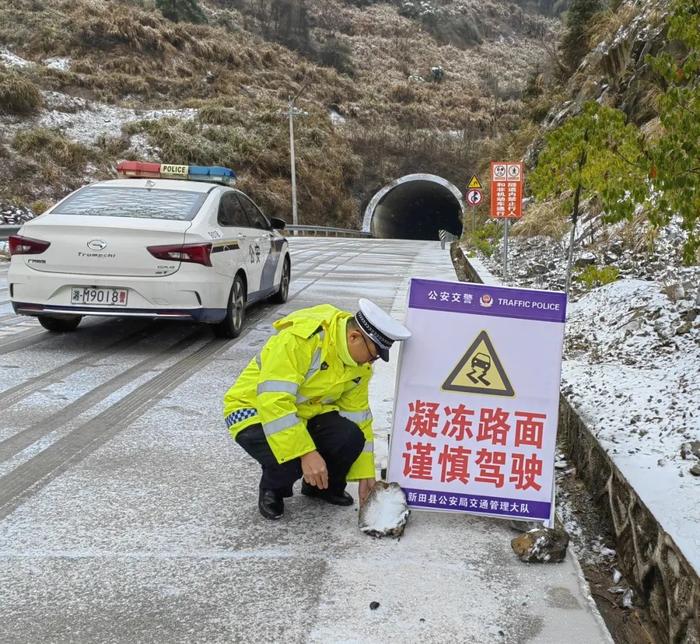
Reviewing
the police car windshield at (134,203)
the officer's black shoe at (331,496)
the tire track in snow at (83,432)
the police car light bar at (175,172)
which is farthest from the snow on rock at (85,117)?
the officer's black shoe at (331,496)

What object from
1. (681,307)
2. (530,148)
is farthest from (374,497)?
(530,148)

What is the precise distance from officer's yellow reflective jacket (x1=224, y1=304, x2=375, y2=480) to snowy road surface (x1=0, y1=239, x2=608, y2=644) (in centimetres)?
49

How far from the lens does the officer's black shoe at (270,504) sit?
3.31m

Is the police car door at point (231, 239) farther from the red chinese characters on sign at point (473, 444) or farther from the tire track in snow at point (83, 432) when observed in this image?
the red chinese characters on sign at point (473, 444)

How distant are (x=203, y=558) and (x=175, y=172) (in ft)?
20.8

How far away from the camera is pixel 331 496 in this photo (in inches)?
138

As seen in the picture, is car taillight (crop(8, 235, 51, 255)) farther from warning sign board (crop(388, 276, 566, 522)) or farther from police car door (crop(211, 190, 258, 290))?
warning sign board (crop(388, 276, 566, 522))

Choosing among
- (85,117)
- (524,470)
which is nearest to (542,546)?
(524,470)

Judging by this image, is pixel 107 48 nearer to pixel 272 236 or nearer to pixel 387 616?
pixel 272 236

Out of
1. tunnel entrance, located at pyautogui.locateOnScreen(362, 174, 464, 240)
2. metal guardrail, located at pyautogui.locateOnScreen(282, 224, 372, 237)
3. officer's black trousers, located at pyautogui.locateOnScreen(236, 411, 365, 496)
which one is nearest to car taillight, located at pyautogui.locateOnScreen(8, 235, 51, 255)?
officer's black trousers, located at pyautogui.locateOnScreen(236, 411, 365, 496)

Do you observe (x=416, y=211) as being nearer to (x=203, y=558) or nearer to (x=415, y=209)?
(x=415, y=209)

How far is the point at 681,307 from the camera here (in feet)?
19.1

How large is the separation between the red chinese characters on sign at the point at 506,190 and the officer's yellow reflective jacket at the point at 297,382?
9541 millimetres

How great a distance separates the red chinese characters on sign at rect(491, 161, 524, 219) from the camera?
39.9 ft
